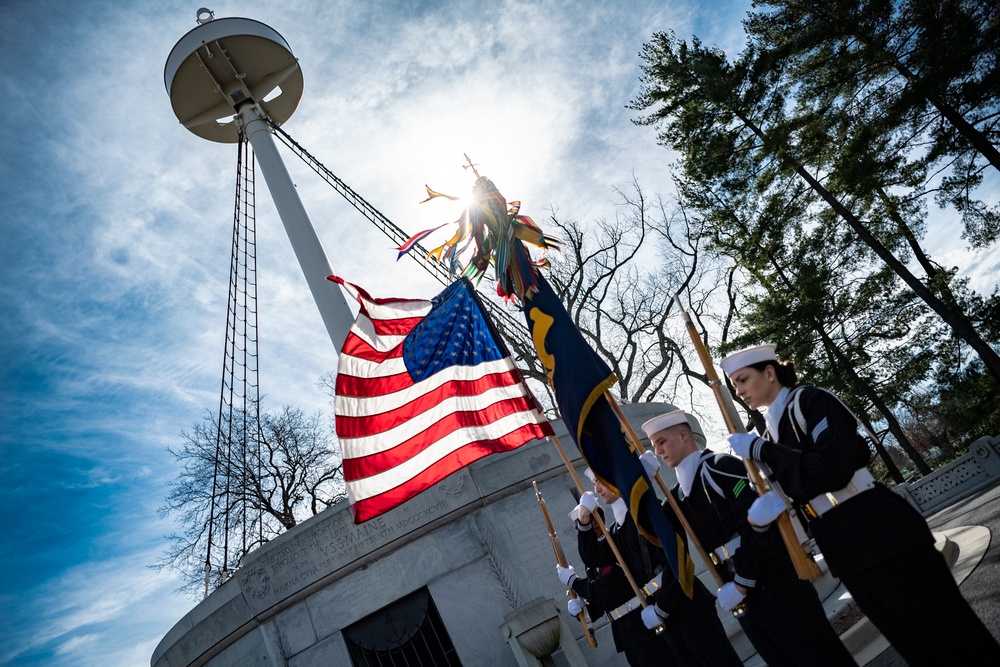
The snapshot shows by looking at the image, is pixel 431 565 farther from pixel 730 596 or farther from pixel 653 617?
pixel 730 596

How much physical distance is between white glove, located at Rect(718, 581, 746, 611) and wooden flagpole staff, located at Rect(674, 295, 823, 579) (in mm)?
412

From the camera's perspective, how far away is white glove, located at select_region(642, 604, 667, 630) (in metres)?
4.41

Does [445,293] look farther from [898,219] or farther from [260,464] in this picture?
[260,464]

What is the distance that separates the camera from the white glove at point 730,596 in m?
3.75

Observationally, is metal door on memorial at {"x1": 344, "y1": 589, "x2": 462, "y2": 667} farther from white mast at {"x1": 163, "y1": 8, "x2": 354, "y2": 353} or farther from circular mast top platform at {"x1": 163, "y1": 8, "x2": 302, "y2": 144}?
circular mast top platform at {"x1": 163, "y1": 8, "x2": 302, "y2": 144}

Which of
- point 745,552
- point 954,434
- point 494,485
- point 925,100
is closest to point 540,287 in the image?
point 745,552

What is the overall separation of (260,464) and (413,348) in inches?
816

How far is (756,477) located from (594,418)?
1.15m

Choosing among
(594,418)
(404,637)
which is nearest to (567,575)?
(594,418)

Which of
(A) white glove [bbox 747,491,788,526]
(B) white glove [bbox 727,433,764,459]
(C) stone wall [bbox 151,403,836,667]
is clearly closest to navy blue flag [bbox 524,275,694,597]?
(A) white glove [bbox 747,491,788,526]

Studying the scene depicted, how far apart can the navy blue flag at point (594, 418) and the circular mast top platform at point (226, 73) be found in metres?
12.2

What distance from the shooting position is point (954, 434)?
2066cm

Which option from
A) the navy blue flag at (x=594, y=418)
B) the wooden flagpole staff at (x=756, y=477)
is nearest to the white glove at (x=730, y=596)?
the navy blue flag at (x=594, y=418)

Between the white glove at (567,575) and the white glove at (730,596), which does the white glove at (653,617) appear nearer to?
the white glove at (730,596)
